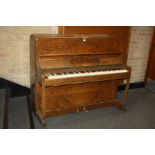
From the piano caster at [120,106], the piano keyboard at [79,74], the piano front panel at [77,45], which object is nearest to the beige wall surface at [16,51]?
the piano front panel at [77,45]

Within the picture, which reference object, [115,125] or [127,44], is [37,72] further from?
[127,44]

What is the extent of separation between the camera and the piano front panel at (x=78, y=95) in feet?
9.46

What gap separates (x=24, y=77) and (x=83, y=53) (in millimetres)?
1097

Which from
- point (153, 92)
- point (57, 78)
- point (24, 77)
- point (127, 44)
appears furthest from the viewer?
point (153, 92)

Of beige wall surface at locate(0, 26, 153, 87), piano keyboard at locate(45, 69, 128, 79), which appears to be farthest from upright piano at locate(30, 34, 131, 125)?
beige wall surface at locate(0, 26, 153, 87)

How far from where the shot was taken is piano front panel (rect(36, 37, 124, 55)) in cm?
262

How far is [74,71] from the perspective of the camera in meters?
2.72

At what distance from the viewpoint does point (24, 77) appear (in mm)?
3357

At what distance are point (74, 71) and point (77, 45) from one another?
0.36m

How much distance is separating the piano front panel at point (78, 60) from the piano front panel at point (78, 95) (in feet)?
1.07

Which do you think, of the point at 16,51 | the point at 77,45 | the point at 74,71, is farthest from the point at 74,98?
the point at 16,51

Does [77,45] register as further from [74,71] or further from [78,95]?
[78,95]

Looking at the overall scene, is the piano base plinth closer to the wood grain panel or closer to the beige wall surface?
the wood grain panel

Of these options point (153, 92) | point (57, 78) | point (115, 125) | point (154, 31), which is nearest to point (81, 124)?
point (115, 125)
